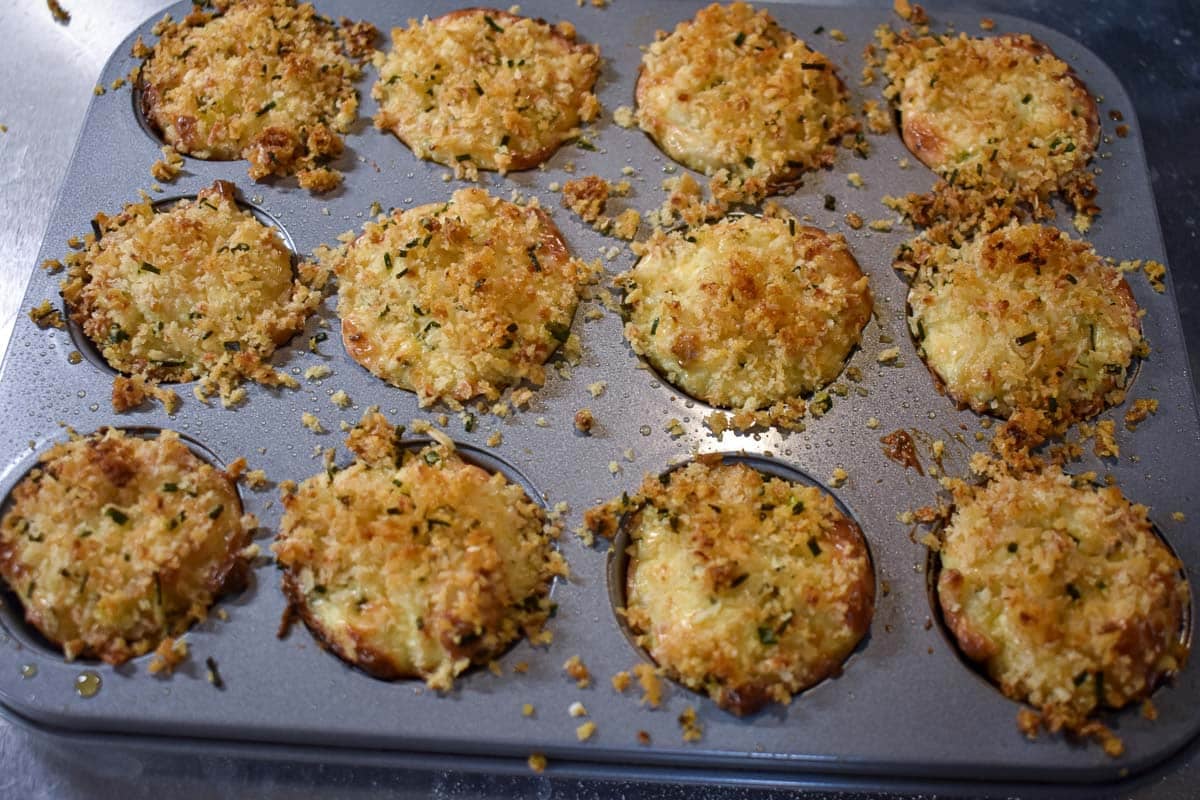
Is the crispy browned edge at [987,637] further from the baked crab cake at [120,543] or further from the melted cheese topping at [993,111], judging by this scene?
the baked crab cake at [120,543]

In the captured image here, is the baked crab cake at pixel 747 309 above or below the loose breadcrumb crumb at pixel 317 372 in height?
above

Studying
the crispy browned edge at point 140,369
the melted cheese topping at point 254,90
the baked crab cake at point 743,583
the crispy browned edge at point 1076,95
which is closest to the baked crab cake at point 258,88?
the melted cheese topping at point 254,90

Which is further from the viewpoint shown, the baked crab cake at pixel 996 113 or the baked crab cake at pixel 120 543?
the baked crab cake at pixel 996 113

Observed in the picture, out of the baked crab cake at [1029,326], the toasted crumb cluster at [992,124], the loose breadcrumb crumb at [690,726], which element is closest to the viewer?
the loose breadcrumb crumb at [690,726]

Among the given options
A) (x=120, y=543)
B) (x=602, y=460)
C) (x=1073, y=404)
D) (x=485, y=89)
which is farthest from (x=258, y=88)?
(x=1073, y=404)

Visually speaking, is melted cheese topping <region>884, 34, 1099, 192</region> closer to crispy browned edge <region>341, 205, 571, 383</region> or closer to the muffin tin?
the muffin tin

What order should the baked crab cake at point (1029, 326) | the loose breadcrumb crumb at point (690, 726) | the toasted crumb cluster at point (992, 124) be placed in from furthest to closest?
the toasted crumb cluster at point (992, 124)
the baked crab cake at point (1029, 326)
the loose breadcrumb crumb at point (690, 726)

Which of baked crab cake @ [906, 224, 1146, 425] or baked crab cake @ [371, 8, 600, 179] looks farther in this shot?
baked crab cake @ [371, 8, 600, 179]

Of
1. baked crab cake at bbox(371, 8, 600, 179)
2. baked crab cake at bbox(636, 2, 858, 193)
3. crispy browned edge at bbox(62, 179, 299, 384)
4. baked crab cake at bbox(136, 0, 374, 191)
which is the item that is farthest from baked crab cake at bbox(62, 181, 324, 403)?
baked crab cake at bbox(636, 2, 858, 193)
